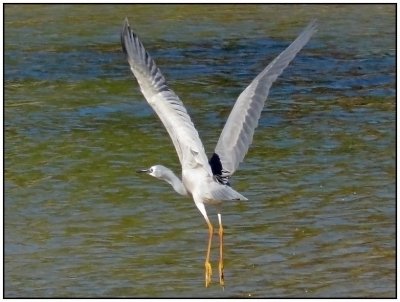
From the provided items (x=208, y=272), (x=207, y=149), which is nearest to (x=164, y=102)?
(x=208, y=272)

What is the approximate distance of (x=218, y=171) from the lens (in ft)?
26.5

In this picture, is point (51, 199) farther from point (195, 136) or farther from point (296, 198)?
point (195, 136)

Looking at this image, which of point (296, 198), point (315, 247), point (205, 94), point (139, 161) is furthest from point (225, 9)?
point (315, 247)

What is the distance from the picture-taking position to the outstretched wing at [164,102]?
7711mm

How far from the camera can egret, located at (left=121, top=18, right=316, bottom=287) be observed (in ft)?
25.3

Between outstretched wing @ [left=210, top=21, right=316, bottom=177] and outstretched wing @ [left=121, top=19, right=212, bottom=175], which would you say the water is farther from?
outstretched wing @ [left=121, top=19, right=212, bottom=175]

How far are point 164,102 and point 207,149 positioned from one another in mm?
4214

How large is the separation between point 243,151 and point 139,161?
3.58m

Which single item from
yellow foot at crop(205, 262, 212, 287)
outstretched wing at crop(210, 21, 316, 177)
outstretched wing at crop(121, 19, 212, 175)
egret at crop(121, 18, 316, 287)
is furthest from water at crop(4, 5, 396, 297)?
outstretched wing at crop(121, 19, 212, 175)

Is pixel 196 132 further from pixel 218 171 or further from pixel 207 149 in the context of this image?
pixel 207 149

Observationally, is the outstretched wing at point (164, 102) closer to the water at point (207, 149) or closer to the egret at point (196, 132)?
the egret at point (196, 132)

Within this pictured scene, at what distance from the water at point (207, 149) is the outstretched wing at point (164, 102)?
3.30 ft

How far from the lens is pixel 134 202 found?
1013cm

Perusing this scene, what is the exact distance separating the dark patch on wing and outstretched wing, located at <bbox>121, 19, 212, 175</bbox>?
20 cm
